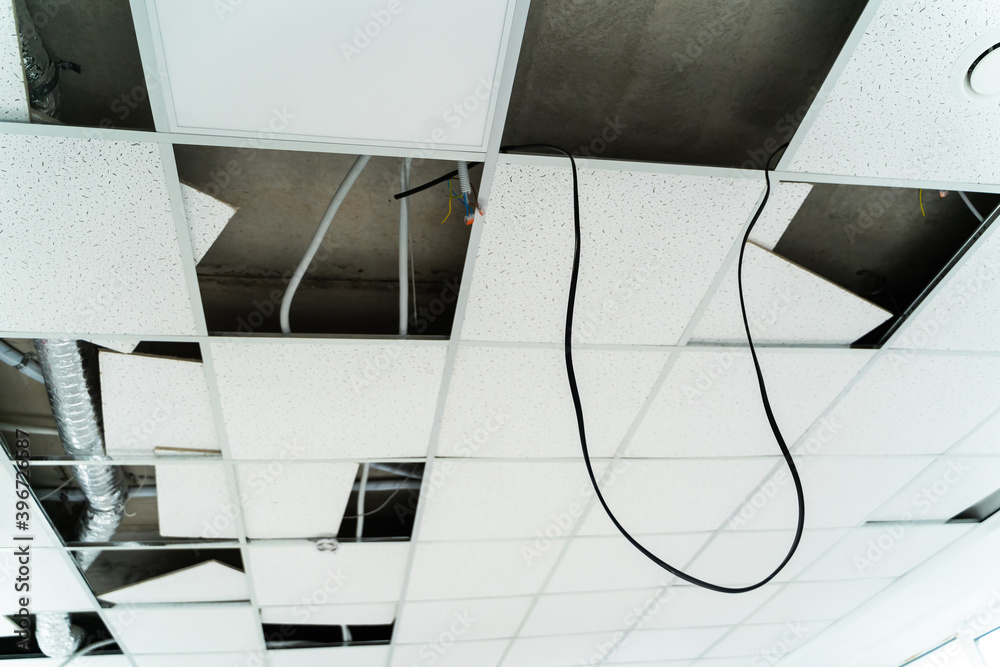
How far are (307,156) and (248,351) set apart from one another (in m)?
0.51

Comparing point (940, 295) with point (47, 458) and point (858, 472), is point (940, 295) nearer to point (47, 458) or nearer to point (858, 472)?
point (858, 472)

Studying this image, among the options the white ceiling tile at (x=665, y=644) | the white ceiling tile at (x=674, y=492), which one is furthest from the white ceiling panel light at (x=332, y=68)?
the white ceiling tile at (x=665, y=644)

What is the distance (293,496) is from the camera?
1749 mm

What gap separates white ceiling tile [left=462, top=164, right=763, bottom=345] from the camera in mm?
1165

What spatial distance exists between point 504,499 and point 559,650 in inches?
57.8

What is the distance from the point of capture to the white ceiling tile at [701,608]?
253 cm

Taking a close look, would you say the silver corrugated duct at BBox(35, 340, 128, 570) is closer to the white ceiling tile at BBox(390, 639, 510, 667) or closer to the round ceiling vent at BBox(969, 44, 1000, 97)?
the white ceiling tile at BBox(390, 639, 510, 667)

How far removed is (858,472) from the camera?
6.75 ft

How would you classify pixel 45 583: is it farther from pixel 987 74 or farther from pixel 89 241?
pixel 987 74

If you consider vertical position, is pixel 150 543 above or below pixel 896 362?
below

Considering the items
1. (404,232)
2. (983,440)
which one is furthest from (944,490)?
(404,232)

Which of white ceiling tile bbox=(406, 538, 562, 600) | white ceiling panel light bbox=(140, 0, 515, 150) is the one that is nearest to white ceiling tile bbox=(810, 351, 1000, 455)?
white ceiling tile bbox=(406, 538, 562, 600)

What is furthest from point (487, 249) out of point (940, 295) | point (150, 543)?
point (150, 543)

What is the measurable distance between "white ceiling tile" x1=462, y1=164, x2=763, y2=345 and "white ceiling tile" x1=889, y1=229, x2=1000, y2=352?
0.68 m
